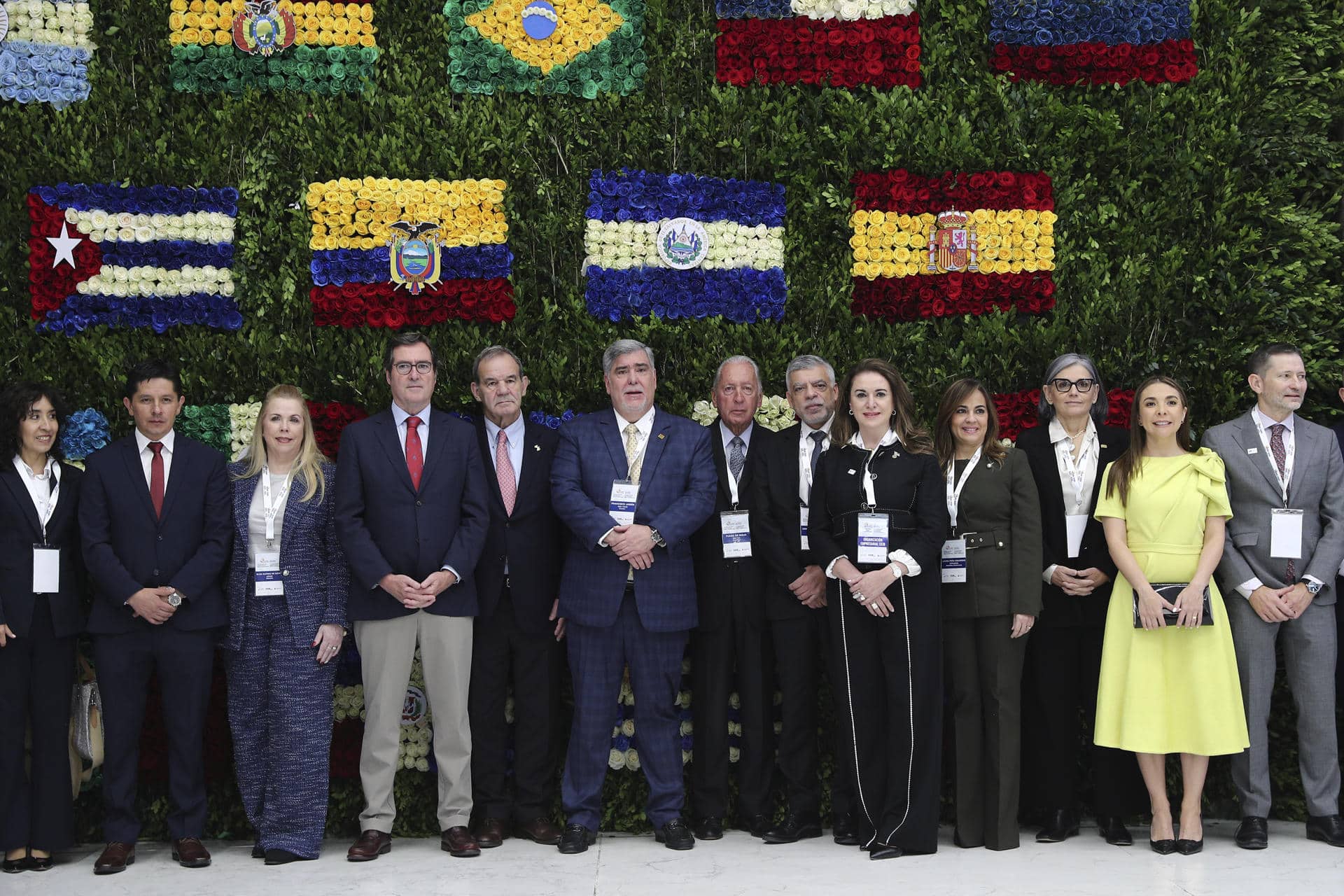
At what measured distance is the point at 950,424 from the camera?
4738mm

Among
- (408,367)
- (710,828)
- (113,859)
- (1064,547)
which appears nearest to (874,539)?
(1064,547)

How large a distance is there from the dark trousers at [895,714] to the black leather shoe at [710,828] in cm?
56

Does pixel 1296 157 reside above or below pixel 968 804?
above

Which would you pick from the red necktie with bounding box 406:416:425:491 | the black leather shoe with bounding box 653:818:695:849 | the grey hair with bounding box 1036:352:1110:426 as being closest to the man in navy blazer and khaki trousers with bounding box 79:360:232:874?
the red necktie with bounding box 406:416:425:491

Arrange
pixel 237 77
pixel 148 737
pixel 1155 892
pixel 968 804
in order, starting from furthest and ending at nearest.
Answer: pixel 237 77, pixel 148 737, pixel 968 804, pixel 1155 892

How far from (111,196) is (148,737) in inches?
86.6

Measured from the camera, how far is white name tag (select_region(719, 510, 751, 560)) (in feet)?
15.6

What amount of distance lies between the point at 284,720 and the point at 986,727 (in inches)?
98.4

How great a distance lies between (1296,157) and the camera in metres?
5.41

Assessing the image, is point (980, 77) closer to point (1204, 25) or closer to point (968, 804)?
point (1204, 25)

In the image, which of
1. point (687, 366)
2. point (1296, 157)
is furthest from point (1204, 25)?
point (687, 366)

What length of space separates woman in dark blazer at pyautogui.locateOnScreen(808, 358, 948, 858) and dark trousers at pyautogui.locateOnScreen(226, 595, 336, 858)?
6.08 ft

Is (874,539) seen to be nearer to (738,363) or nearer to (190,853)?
(738,363)

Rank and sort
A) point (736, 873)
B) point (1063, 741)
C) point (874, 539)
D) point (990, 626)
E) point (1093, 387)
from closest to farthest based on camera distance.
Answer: point (736, 873) → point (874, 539) → point (990, 626) → point (1063, 741) → point (1093, 387)
